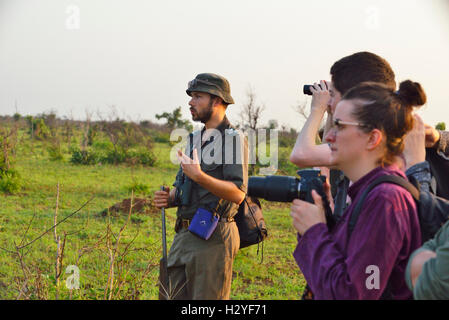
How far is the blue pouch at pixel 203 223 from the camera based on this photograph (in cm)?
252

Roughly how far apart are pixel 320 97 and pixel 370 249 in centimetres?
103

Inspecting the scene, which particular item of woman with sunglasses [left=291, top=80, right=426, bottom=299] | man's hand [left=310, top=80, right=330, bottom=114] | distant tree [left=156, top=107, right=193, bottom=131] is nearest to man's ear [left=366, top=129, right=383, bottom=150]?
woman with sunglasses [left=291, top=80, right=426, bottom=299]

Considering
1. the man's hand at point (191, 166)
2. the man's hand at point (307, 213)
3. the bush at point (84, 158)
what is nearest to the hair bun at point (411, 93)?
the man's hand at point (307, 213)

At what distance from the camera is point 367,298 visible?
1.35 m

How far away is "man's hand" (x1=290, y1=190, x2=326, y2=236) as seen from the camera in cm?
149

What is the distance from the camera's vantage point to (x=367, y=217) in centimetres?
134

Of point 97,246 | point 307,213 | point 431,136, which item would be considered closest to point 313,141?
Answer: point 431,136

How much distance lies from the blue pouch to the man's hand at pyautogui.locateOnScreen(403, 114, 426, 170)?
3.84ft

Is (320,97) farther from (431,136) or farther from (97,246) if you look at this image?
(97,246)

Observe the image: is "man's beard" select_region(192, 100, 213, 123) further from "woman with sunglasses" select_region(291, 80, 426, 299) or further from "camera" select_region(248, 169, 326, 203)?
"woman with sunglasses" select_region(291, 80, 426, 299)

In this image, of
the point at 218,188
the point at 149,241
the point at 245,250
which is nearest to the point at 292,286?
the point at 245,250

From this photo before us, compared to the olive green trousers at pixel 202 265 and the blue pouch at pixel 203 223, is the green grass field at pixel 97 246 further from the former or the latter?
the blue pouch at pixel 203 223

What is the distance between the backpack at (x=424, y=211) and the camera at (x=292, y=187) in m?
→ 0.18
